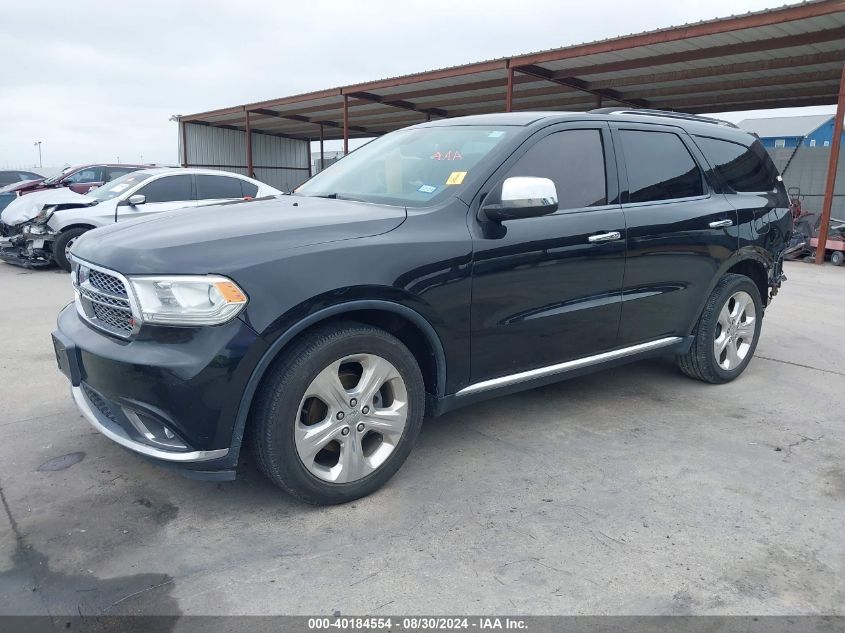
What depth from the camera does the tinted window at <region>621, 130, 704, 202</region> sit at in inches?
157

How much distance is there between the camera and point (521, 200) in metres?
3.12

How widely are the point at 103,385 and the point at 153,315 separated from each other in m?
0.43

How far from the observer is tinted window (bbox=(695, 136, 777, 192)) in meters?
4.57

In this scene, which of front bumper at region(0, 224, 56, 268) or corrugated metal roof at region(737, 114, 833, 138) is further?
corrugated metal roof at region(737, 114, 833, 138)

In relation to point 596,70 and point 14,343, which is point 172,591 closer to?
point 14,343

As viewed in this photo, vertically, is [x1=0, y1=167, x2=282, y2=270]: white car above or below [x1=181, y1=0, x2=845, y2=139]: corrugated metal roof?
below

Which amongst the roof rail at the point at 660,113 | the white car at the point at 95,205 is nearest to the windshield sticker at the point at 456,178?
the roof rail at the point at 660,113

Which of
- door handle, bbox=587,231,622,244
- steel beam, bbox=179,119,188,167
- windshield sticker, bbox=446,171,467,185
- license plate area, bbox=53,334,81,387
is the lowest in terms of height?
license plate area, bbox=53,334,81,387

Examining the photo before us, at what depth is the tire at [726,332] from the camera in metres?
4.55

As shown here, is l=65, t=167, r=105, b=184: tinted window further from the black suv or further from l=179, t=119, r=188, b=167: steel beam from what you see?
l=179, t=119, r=188, b=167: steel beam

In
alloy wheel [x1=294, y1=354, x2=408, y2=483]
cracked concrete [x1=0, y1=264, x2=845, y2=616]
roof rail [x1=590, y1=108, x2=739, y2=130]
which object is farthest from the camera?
roof rail [x1=590, y1=108, x2=739, y2=130]

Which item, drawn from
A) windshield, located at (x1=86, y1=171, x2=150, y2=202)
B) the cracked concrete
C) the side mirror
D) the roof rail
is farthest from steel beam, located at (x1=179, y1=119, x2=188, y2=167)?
the side mirror

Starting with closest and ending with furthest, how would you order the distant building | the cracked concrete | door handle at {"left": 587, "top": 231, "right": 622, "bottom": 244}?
the cracked concrete
door handle at {"left": 587, "top": 231, "right": 622, "bottom": 244}
the distant building

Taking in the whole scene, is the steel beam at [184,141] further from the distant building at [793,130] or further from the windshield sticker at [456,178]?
the windshield sticker at [456,178]
